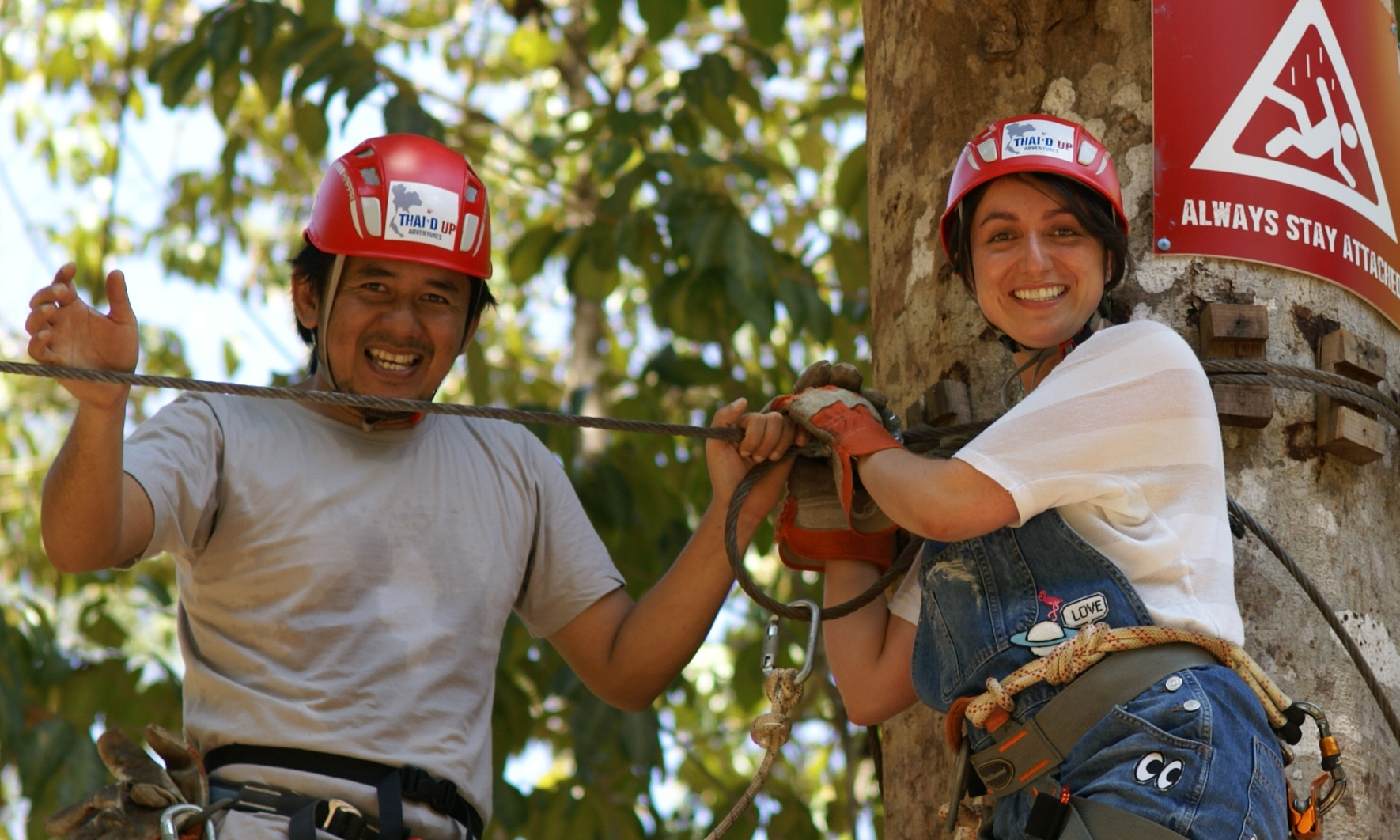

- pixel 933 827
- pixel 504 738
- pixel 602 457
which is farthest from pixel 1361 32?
pixel 504 738

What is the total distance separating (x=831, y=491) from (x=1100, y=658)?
2.50 feet

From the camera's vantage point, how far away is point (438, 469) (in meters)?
2.84

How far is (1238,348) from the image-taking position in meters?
2.36

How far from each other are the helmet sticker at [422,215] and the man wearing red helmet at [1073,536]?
94 cm

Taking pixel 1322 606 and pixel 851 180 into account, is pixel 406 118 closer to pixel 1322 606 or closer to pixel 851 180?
pixel 851 180

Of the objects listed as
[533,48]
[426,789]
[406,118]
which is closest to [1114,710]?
[426,789]

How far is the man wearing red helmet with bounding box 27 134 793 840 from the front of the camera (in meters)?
2.39

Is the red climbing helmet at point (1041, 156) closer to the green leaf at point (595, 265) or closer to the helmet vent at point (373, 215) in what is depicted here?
the helmet vent at point (373, 215)

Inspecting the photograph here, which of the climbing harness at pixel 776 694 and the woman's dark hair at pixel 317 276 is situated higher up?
the woman's dark hair at pixel 317 276

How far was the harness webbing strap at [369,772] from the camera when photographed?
2422mm

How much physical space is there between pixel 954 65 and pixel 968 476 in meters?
0.93

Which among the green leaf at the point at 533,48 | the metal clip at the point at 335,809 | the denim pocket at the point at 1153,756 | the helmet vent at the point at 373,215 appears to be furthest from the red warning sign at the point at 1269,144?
the green leaf at the point at 533,48

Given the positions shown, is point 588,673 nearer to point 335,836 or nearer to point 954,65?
point 335,836

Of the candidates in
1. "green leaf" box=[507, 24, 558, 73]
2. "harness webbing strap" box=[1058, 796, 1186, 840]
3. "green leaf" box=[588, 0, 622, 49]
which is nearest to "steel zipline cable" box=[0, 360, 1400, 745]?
"harness webbing strap" box=[1058, 796, 1186, 840]
